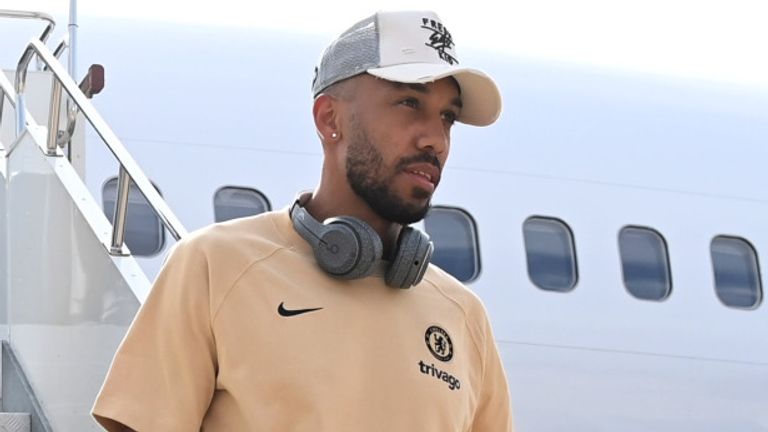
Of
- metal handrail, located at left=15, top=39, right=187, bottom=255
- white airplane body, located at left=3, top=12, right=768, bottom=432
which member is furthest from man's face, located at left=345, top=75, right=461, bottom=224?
white airplane body, located at left=3, top=12, right=768, bottom=432

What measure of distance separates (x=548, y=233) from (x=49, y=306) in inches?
195

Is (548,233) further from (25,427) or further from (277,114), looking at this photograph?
(25,427)

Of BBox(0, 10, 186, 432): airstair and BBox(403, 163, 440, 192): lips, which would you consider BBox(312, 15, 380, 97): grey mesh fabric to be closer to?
BBox(403, 163, 440, 192): lips

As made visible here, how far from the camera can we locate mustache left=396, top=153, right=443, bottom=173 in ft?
9.33

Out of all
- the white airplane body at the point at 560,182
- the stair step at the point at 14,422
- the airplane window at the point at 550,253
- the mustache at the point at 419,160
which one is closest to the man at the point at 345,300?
the mustache at the point at 419,160

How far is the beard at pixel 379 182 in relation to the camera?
284 centimetres

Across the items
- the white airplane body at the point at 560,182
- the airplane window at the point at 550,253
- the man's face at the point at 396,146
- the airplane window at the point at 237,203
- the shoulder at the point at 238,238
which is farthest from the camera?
the airplane window at the point at 550,253

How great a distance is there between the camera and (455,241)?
30.0 ft

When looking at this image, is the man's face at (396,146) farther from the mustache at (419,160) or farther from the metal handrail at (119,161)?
the metal handrail at (119,161)

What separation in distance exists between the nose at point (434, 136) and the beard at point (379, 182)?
0.05 feet

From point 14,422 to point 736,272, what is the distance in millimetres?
6340

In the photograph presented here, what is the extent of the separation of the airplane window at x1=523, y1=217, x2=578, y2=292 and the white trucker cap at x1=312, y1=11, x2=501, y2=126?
6.35 meters

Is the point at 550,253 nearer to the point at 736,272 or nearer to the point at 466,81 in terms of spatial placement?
the point at 736,272

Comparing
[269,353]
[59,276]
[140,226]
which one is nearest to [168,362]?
[269,353]
